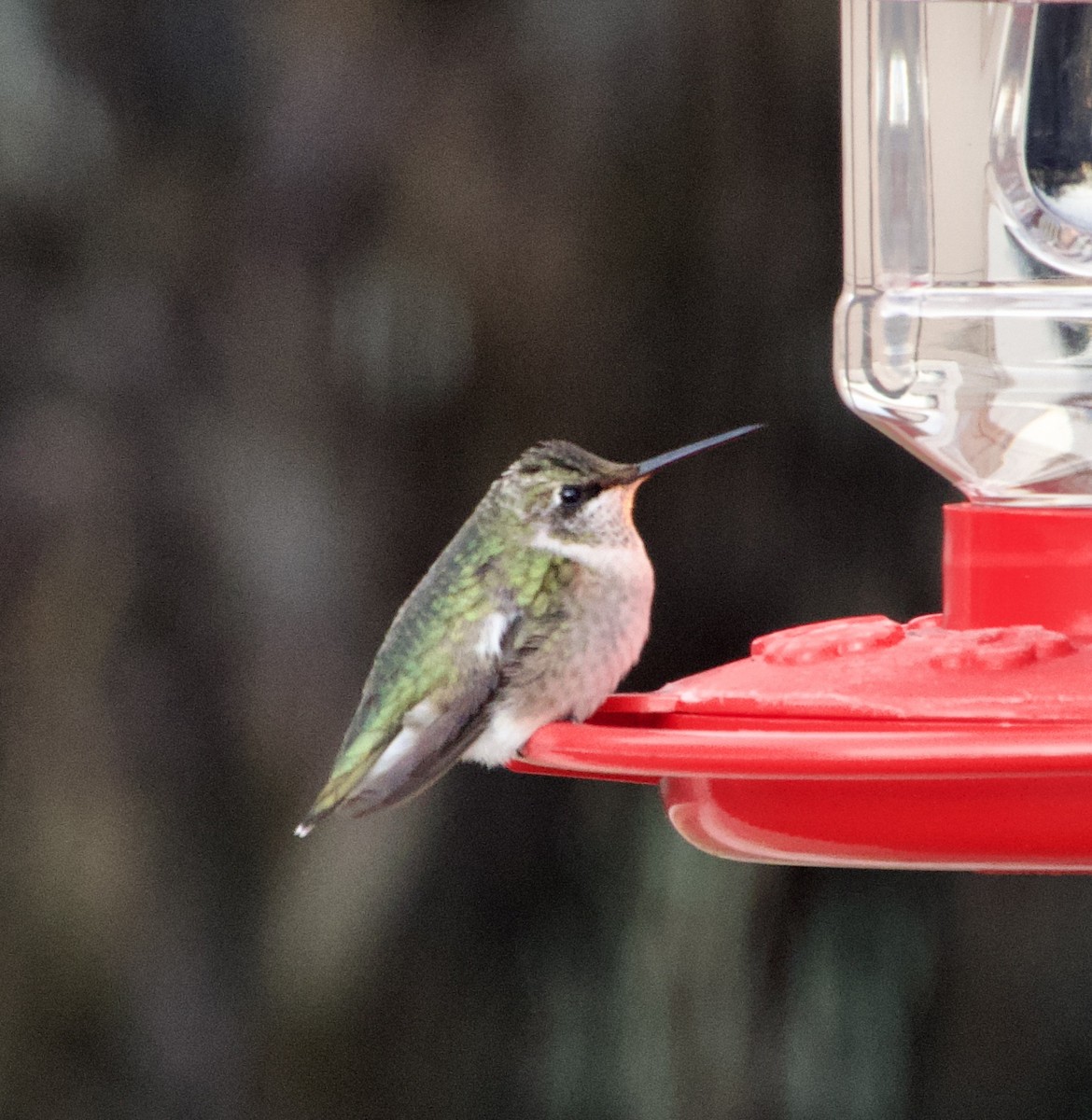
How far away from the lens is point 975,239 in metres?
2.87

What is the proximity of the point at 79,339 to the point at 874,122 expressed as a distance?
6.51ft

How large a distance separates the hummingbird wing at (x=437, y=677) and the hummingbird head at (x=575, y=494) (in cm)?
5

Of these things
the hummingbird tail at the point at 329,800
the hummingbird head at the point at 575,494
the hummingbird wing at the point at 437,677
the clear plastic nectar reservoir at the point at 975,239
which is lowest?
the hummingbird tail at the point at 329,800

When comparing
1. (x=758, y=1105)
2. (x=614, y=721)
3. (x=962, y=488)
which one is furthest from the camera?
(x=758, y=1105)

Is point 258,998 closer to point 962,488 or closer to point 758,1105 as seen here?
point 758,1105

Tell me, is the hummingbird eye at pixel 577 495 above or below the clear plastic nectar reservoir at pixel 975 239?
below

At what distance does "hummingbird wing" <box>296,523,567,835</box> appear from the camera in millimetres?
2652

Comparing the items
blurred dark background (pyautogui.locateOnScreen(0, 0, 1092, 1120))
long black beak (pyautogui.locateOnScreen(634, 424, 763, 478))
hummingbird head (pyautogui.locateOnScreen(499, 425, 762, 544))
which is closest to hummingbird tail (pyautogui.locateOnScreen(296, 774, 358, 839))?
hummingbird head (pyautogui.locateOnScreen(499, 425, 762, 544))

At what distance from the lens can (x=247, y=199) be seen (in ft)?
14.5

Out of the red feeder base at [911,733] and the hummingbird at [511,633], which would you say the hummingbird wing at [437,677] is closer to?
the hummingbird at [511,633]

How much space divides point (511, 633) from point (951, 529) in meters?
0.62

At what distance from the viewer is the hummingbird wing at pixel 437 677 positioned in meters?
2.65

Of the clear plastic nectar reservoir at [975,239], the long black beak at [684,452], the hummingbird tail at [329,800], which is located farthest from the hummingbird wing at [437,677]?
the clear plastic nectar reservoir at [975,239]

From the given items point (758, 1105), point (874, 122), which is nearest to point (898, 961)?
point (758, 1105)
